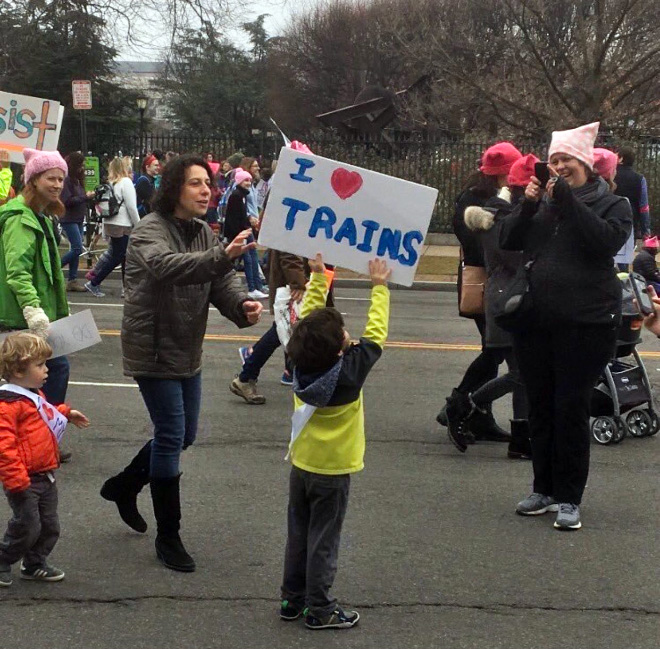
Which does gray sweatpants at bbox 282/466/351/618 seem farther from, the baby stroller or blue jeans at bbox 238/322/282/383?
blue jeans at bbox 238/322/282/383

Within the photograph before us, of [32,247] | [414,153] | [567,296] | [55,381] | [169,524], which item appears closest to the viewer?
[169,524]

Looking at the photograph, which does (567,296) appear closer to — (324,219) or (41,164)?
(324,219)

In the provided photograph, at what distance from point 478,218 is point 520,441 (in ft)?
4.37

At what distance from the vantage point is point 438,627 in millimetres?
4293

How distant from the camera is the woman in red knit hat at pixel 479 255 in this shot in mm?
6633

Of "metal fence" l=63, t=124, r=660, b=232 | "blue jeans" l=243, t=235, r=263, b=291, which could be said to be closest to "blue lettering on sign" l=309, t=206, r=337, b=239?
"blue jeans" l=243, t=235, r=263, b=291

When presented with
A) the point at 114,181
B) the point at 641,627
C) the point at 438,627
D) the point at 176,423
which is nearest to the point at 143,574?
the point at 176,423

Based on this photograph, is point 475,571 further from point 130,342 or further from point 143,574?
point 130,342

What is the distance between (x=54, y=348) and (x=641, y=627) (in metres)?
2.91

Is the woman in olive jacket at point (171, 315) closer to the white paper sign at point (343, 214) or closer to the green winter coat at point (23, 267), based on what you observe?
the white paper sign at point (343, 214)

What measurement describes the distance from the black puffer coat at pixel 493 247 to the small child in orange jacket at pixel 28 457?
2677 millimetres

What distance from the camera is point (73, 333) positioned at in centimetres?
546

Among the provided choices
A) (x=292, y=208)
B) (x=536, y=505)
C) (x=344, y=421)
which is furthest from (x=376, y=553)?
(x=292, y=208)

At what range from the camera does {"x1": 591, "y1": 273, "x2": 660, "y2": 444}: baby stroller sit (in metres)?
7.16
